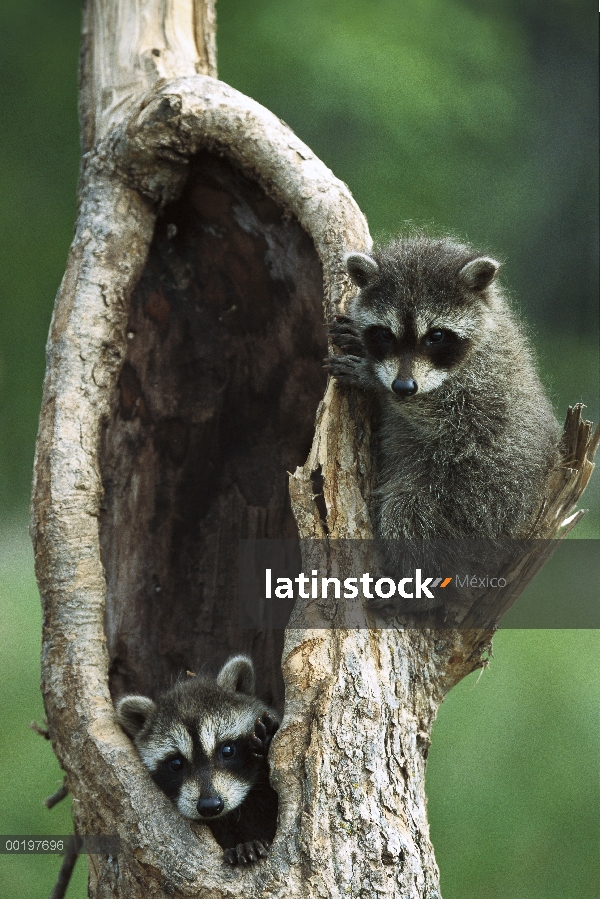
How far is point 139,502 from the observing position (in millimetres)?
3674

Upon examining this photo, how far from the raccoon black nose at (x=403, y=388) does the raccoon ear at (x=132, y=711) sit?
1439 millimetres

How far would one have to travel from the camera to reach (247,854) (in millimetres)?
2566

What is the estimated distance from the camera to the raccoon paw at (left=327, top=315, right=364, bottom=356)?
317 cm

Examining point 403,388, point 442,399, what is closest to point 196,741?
point 403,388

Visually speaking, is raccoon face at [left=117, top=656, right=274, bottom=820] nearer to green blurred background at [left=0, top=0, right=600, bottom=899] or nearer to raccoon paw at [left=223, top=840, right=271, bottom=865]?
raccoon paw at [left=223, top=840, right=271, bottom=865]

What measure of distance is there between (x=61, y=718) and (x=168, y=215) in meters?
2.29

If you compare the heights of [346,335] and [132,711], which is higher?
[346,335]

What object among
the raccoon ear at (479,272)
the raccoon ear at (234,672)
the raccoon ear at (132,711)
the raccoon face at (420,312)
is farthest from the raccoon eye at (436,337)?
the raccoon ear at (132,711)

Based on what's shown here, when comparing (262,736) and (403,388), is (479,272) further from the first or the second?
(262,736)

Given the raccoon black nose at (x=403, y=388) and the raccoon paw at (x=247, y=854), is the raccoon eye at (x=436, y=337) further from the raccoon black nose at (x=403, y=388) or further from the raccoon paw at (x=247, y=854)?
the raccoon paw at (x=247, y=854)

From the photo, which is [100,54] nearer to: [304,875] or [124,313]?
[124,313]

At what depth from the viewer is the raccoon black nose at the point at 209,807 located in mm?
2721

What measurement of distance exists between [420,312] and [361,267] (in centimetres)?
30

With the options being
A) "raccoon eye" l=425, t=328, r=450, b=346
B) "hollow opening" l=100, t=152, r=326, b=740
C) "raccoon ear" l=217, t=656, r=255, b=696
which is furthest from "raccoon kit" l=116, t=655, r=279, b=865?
"raccoon eye" l=425, t=328, r=450, b=346
